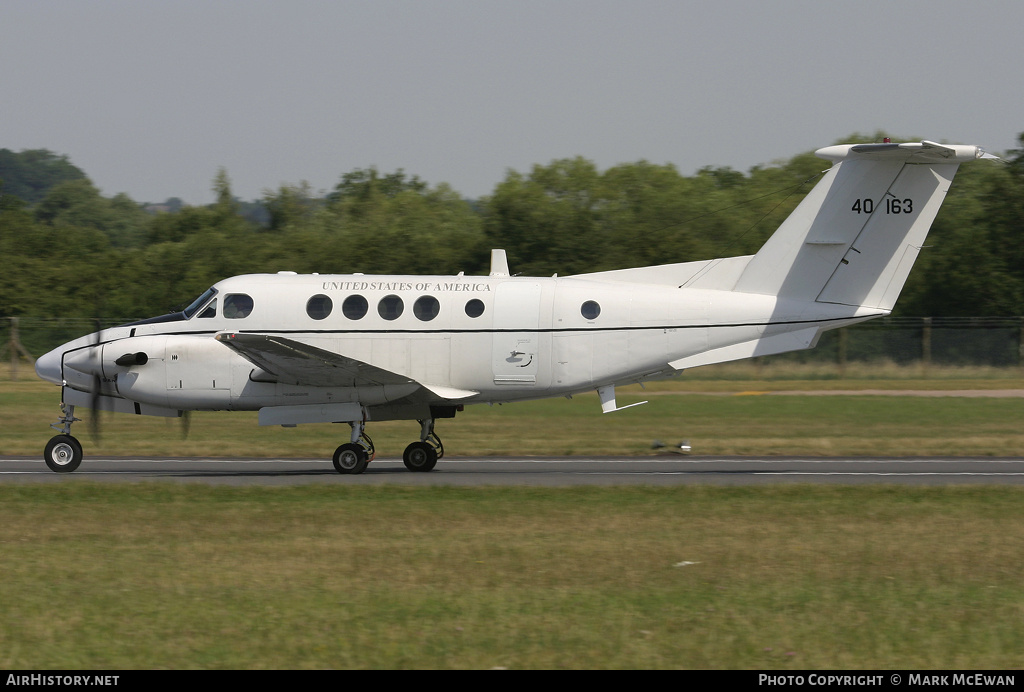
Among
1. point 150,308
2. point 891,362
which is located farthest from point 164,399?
point 891,362

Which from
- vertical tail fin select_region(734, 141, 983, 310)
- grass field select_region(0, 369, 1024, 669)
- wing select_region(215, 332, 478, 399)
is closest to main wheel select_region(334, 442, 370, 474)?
wing select_region(215, 332, 478, 399)

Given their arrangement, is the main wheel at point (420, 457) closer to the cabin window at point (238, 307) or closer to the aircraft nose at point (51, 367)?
the cabin window at point (238, 307)

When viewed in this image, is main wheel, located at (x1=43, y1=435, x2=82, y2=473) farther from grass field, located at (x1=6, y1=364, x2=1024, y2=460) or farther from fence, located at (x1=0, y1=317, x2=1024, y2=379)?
fence, located at (x1=0, y1=317, x2=1024, y2=379)

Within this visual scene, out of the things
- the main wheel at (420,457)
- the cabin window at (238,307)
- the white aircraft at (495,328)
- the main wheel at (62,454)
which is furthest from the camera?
the main wheel at (420,457)

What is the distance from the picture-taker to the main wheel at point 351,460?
1847 centimetres

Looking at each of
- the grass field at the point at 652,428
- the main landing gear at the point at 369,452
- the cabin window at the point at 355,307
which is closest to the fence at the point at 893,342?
the grass field at the point at 652,428

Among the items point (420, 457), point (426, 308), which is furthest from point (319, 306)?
point (420, 457)

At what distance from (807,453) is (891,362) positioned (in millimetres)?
17107

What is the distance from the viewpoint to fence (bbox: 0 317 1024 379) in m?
37.0

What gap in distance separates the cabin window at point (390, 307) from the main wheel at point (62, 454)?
224 inches

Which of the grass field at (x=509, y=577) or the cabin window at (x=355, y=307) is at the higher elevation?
the cabin window at (x=355, y=307)

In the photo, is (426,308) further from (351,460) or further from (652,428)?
(652,428)

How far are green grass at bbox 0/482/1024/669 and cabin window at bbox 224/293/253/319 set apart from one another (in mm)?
4205

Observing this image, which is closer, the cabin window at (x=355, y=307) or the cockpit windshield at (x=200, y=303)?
the cabin window at (x=355, y=307)
